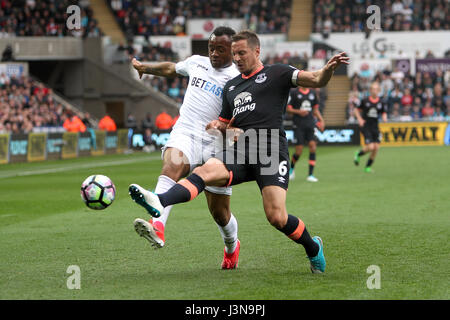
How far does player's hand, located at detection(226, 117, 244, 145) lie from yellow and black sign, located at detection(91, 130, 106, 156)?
2565 cm

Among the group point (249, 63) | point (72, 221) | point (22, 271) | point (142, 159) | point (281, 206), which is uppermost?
point (249, 63)

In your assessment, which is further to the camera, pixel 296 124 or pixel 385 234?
pixel 296 124

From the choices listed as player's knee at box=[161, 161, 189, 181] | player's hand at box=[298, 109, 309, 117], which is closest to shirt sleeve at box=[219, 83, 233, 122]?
player's knee at box=[161, 161, 189, 181]

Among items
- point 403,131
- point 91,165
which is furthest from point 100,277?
point 403,131

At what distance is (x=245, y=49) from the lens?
6.82m

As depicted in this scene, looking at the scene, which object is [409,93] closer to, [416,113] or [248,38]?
[416,113]

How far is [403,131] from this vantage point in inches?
1410

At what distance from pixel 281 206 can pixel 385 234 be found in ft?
10.8

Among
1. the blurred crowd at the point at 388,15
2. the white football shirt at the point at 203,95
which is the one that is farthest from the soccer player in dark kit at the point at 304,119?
the blurred crowd at the point at 388,15

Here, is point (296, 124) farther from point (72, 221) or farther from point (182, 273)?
point (182, 273)

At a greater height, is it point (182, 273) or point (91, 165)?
point (182, 273)

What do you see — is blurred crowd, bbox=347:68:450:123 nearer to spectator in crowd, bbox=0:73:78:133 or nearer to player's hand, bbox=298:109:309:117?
spectator in crowd, bbox=0:73:78:133
